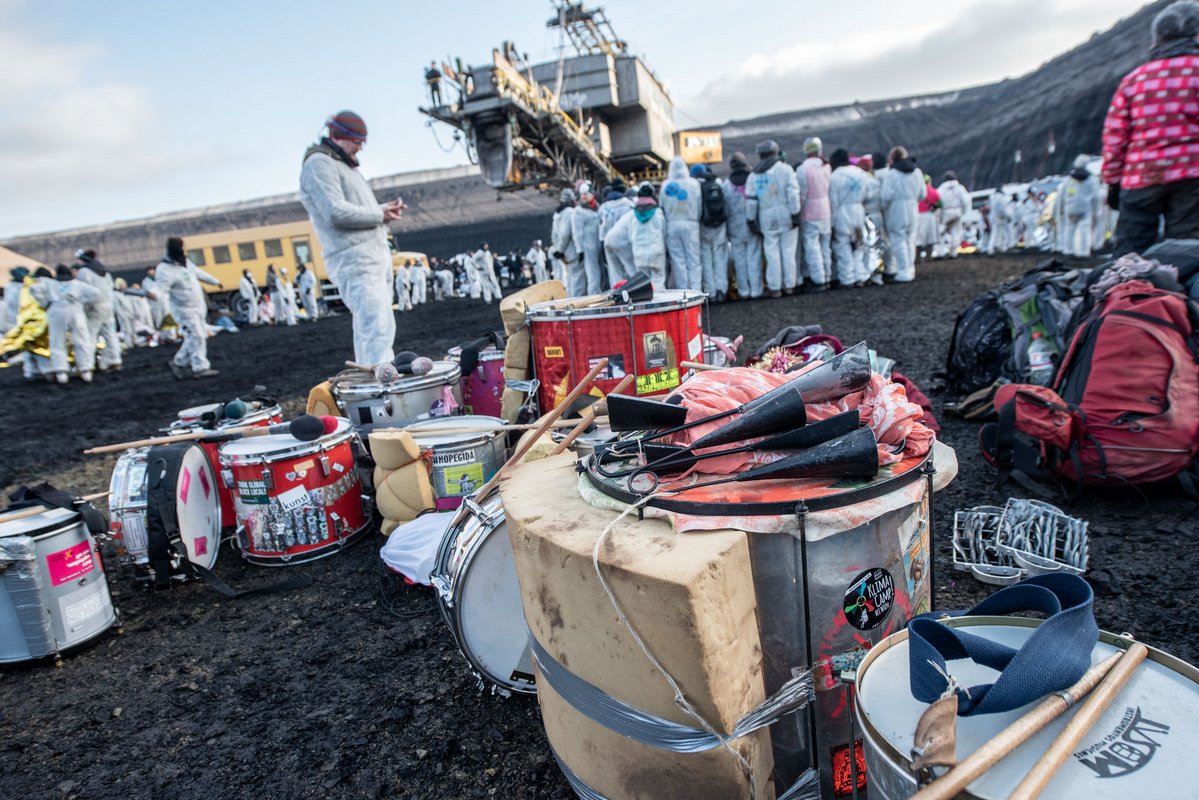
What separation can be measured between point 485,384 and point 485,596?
3.07m

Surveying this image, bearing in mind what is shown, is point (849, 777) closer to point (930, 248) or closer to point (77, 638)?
point (77, 638)

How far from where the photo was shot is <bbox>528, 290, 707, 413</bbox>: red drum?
388cm

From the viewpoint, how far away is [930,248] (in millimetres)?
18547

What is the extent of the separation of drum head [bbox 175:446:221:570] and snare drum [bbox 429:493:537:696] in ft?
6.62

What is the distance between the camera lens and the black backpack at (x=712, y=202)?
11047mm

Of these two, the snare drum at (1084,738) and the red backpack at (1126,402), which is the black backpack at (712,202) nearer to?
the red backpack at (1126,402)

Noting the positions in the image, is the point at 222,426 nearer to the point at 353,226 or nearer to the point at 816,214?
the point at 353,226

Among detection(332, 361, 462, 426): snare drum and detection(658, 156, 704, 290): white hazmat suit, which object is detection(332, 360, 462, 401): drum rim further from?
detection(658, 156, 704, 290): white hazmat suit

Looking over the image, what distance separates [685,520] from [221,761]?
2030mm

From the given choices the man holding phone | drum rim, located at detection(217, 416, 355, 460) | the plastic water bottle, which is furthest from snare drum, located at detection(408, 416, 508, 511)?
the plastic water bottle

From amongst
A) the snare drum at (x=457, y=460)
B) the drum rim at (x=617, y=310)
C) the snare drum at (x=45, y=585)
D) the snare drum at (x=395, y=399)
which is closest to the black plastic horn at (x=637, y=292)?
the drum rim at (x=617, y=310)

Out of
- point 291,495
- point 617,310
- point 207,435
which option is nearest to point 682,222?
point 617,310

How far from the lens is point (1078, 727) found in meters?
0.93

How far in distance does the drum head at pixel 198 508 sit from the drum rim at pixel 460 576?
199 centimetres
